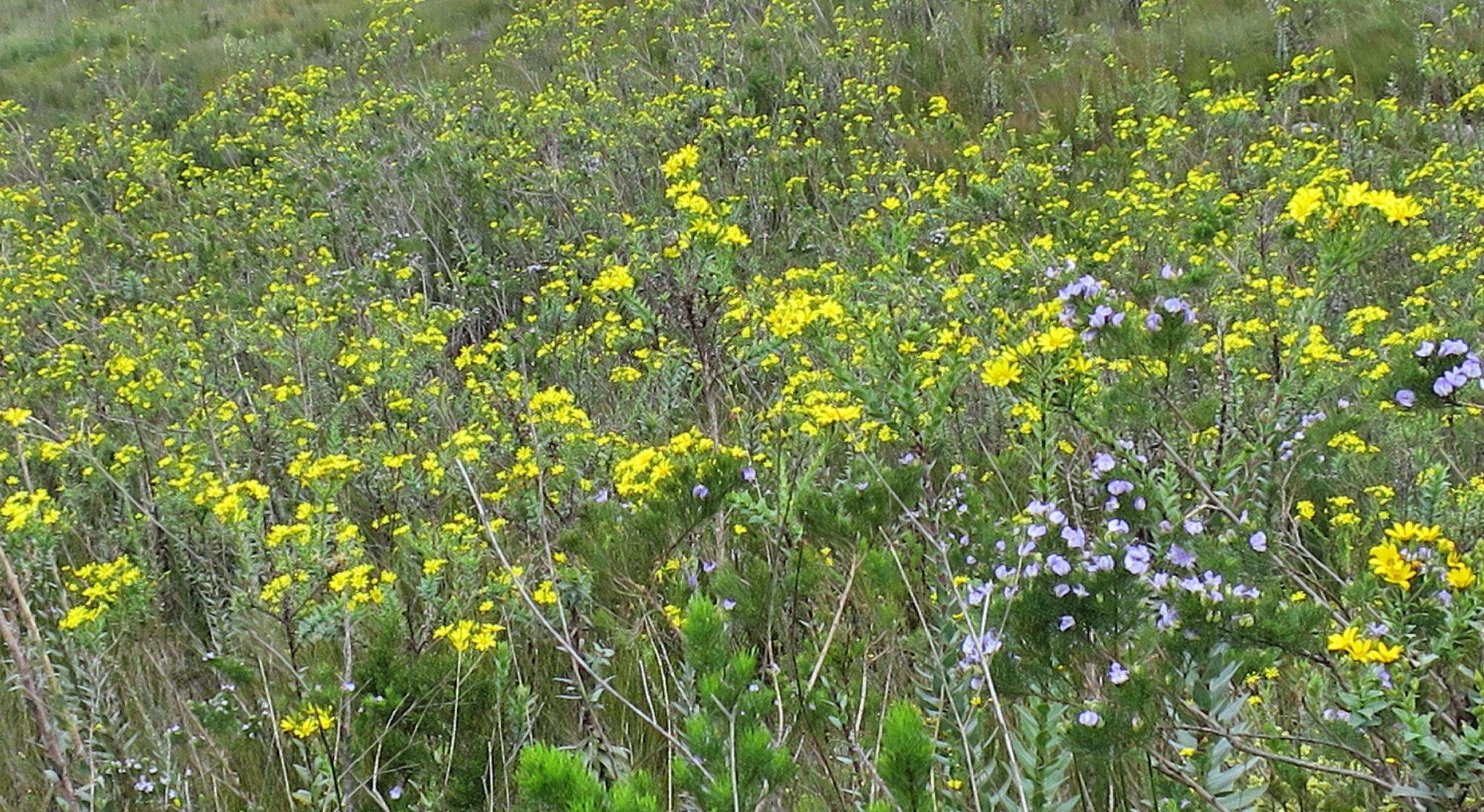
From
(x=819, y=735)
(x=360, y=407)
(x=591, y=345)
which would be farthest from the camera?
(x=591, y=345)

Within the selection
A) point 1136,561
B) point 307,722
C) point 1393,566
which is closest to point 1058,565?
point 1136,561

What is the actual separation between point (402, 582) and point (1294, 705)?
2.23 meters

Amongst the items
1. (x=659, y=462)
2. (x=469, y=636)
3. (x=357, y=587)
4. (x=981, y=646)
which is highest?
(x=981, y=646)

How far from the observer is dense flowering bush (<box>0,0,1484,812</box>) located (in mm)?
1431

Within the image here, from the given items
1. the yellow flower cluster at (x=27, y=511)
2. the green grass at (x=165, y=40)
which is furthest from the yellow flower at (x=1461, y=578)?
the green grass at (x=165, y=40)

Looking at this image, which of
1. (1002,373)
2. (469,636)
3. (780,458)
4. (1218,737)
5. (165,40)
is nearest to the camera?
(1218,737)

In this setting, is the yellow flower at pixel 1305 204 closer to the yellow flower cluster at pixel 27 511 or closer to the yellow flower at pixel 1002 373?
the yellow flower at pixel 1002 373

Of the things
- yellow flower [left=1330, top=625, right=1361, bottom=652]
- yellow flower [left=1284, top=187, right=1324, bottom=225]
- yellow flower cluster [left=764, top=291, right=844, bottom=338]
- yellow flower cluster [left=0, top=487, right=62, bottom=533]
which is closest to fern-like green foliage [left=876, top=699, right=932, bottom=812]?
yellow flower [left=1330, top=625, right=1361, bottom=652]

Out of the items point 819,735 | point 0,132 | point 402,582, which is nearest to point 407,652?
point 402,582

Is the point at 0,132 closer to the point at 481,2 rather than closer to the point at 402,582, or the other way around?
the point at 481,2

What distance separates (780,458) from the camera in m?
1.84

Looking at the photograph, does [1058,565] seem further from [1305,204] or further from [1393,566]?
[1305,204]

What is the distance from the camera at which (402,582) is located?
2.99m

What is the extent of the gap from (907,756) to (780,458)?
2.78 feet
